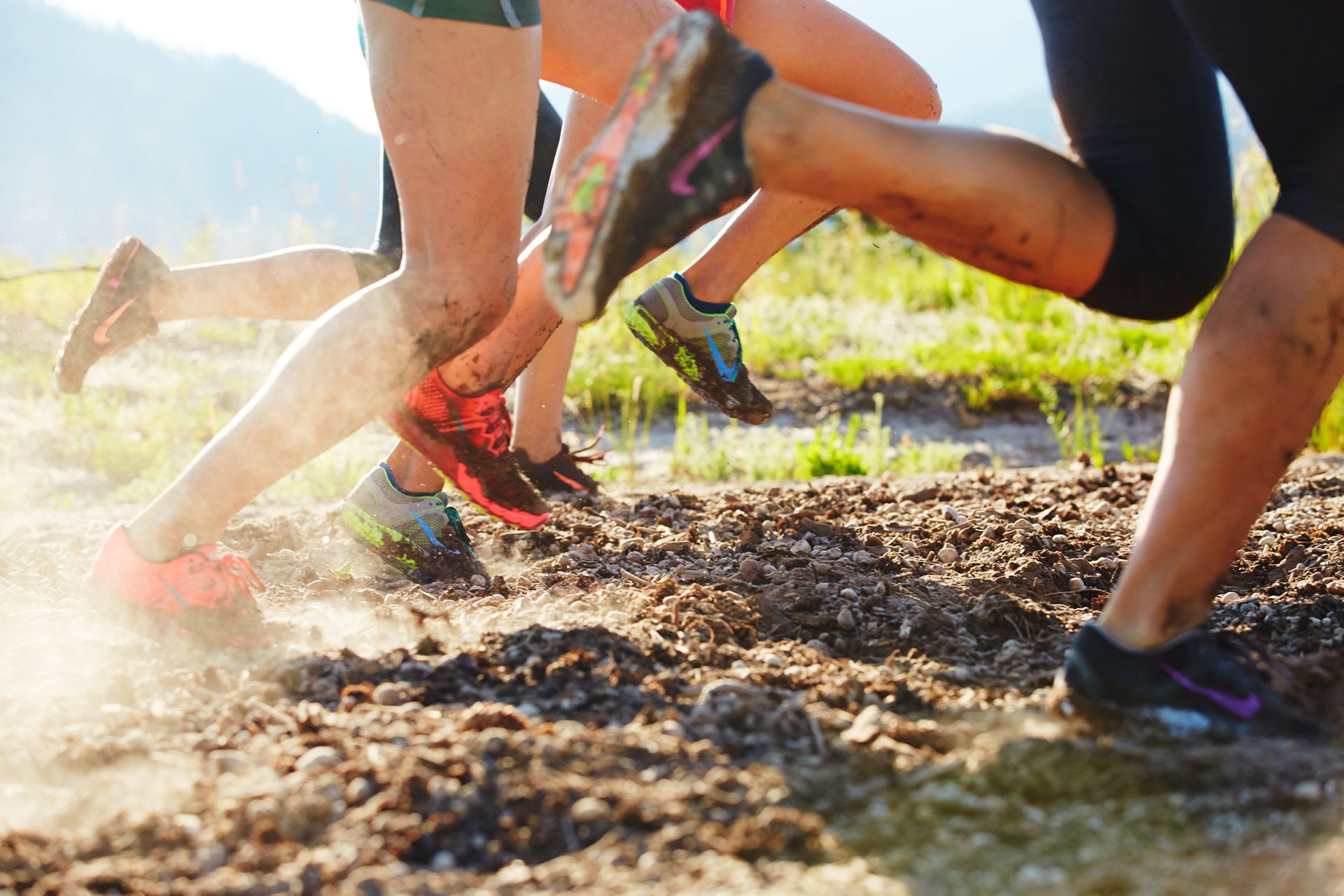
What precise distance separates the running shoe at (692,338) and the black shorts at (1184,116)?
963mm

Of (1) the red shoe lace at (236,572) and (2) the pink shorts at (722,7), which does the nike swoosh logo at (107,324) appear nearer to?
(1) the red shoe lace at (236,572)

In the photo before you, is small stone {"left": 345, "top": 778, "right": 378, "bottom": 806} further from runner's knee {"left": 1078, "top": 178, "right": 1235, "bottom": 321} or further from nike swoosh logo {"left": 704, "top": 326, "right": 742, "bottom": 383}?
nike swoosh logo {"left": 704, "top": 326, "right": 742, "bottom": 383}

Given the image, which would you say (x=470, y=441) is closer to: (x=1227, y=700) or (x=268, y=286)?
(x=268, y=286)

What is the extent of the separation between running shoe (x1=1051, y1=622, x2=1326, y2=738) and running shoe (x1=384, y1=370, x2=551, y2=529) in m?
1.14

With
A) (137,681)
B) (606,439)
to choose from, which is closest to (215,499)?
(137,681)

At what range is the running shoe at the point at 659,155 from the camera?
1.40m

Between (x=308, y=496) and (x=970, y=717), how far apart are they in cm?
303

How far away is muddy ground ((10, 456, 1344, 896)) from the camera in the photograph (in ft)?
3.84

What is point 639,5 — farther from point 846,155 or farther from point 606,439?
point 606,439

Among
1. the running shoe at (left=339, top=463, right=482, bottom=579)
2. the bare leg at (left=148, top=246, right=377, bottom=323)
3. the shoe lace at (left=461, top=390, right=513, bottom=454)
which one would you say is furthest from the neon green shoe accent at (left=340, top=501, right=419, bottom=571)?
the bare leg at (left=148, top=246, right=377, bottom=323)

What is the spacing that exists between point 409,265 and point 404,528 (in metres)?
0.78

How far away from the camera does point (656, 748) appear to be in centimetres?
139

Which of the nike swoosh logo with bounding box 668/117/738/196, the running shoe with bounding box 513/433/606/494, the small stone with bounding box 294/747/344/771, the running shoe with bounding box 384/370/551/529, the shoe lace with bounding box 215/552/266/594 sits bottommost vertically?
the running shoe with bounding box 513/433/606/494

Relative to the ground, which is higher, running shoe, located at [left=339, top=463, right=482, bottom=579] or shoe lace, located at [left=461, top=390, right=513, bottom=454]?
shoe lace, located at [left=461, top=390, right=513, bottom=454]
